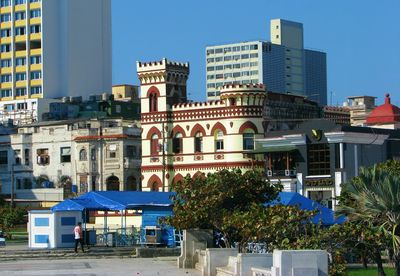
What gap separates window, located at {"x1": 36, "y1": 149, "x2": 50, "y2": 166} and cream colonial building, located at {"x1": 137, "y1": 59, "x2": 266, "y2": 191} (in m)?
14.6

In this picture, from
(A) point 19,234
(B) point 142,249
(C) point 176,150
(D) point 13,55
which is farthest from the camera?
(D) point 13,55

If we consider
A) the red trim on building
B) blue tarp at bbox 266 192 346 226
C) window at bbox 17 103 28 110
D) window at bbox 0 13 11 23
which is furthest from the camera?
window at bbox 0 13 11 23

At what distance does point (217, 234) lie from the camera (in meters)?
44.3

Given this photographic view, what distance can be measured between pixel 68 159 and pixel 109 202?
138ft

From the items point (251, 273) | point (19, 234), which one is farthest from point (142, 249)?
point (19, 234)

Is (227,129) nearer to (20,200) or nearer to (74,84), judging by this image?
(20,200)

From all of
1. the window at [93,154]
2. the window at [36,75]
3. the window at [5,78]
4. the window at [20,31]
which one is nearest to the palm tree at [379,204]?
the window at [93,154]

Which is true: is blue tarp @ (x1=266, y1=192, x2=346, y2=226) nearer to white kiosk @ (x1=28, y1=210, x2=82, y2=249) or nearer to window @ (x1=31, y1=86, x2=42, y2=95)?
white kiosk @ (x1=28, y1=210, x2=82, y2=249)

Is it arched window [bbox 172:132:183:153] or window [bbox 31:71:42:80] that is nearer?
arched window [bbox 172:132:183:153]

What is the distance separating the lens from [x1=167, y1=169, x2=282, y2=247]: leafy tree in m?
41.2

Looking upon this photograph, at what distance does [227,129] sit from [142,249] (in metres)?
31.8

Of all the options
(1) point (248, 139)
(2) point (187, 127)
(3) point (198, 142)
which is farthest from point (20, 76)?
Result: (1) point (248, 139)

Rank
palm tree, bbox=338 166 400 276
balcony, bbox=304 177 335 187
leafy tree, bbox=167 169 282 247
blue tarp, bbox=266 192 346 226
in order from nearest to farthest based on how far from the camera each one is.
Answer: palm tree, bbox=338 166 400 276 → leafy tree, bbox=167 169 282 247 → blue tarp, bbox=266 192 346 226 → balcony, bbox=304 177 335 187

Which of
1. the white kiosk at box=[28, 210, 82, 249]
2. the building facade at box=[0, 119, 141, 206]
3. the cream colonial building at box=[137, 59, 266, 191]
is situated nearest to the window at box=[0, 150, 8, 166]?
the building facade at box=[0, 119, 141, 206]
